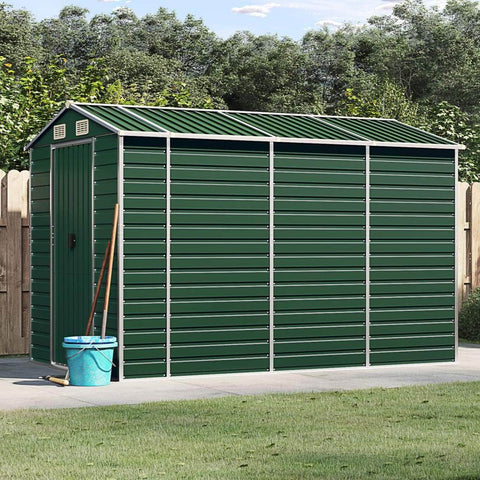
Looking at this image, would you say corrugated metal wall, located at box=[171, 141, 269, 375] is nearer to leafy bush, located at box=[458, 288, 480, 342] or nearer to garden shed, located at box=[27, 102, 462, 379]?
garden shed, located at box=[27, 102, 462, 379]

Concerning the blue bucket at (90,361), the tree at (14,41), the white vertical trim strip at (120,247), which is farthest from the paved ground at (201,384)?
the tree at (14,41)

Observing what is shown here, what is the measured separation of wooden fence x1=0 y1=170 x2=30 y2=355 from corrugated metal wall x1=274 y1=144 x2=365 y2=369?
3.51 metres

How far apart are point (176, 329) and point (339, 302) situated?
2022mm

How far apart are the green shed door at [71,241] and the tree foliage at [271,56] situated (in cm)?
2964

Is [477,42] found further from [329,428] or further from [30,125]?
[329,428]

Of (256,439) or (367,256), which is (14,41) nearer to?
(367,256)

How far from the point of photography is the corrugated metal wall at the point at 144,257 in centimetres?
1164

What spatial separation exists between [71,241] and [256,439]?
16.4 ft

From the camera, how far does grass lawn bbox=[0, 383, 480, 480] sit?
7.20 m

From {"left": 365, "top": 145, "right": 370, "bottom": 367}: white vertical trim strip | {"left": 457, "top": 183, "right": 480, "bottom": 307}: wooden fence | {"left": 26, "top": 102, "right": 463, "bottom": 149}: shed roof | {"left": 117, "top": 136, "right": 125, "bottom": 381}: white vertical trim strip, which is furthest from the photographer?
{"left": 457, "top": 183, "right": 480, "bottom": 307}: wooden fence

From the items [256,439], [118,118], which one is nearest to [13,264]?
[118,118]

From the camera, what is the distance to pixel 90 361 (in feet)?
37.1

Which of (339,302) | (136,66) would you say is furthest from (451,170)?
(136,66)

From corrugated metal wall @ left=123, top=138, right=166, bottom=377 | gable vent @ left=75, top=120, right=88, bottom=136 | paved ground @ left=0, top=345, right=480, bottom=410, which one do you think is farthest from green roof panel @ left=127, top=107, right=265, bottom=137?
paved ground @ left=0, top=345, right=480, bottom=410
